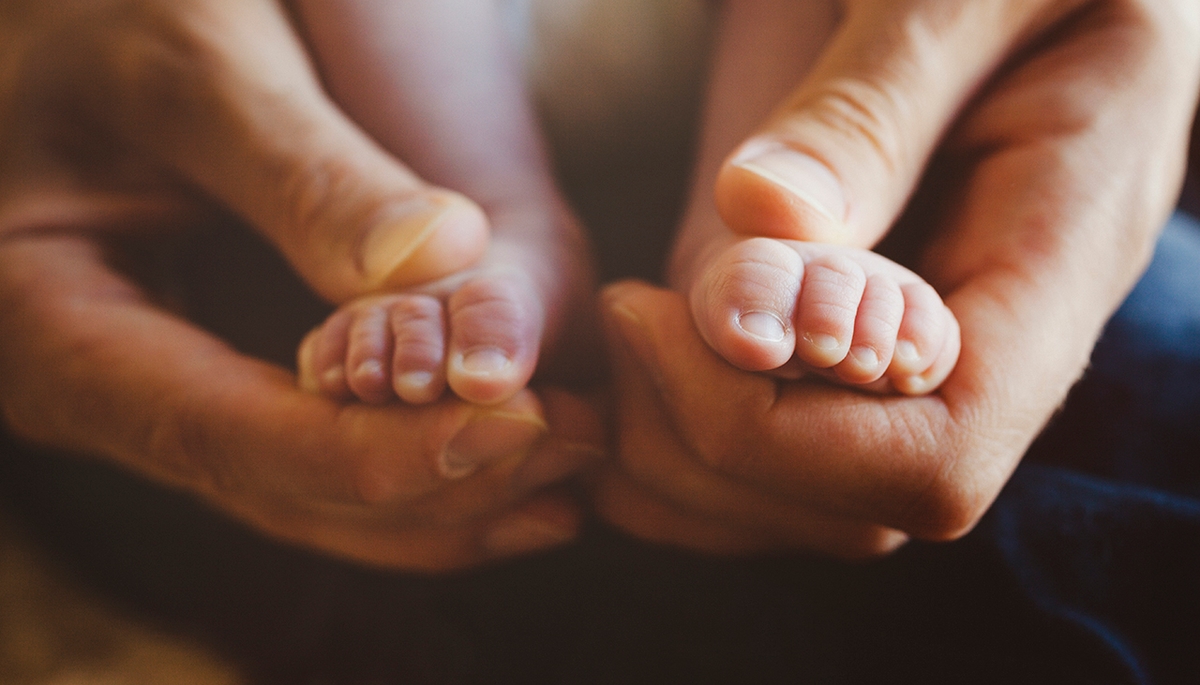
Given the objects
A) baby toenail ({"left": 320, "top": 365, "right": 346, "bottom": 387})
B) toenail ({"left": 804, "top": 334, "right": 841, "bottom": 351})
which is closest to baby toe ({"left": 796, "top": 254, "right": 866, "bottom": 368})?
toenail ({"left": 804, "top": 334, "right": 841, "bottom": 351})

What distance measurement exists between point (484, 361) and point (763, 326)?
17cm

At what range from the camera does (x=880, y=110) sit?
1.45ft

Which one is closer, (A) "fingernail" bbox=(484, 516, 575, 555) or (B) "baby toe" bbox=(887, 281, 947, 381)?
(B) "baby toe" bbox=(887, 281, 947, 381)

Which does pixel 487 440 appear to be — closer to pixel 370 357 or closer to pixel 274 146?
pixel 370 357

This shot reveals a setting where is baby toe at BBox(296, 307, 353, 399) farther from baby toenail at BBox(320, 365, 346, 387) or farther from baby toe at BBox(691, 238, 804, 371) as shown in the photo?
baby toe at BBox(691, 238, 804, 371)

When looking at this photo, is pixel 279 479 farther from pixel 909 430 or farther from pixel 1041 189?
pixel 1041 189

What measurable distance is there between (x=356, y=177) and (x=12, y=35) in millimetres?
502

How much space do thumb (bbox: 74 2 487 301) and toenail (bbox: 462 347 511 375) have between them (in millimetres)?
93

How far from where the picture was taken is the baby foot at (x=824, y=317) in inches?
13.9

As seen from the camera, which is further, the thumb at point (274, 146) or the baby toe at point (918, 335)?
the thumb at point (274, 146)

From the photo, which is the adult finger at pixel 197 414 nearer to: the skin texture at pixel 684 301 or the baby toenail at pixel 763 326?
the skin texture at pixel 684 301

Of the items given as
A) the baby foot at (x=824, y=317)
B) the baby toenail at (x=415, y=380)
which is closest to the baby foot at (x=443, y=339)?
the baby toenail at (x=415, y=380)

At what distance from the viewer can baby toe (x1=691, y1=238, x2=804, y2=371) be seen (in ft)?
1.16

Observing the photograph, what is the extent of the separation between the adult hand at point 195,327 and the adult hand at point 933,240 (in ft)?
Answer: 0.33
